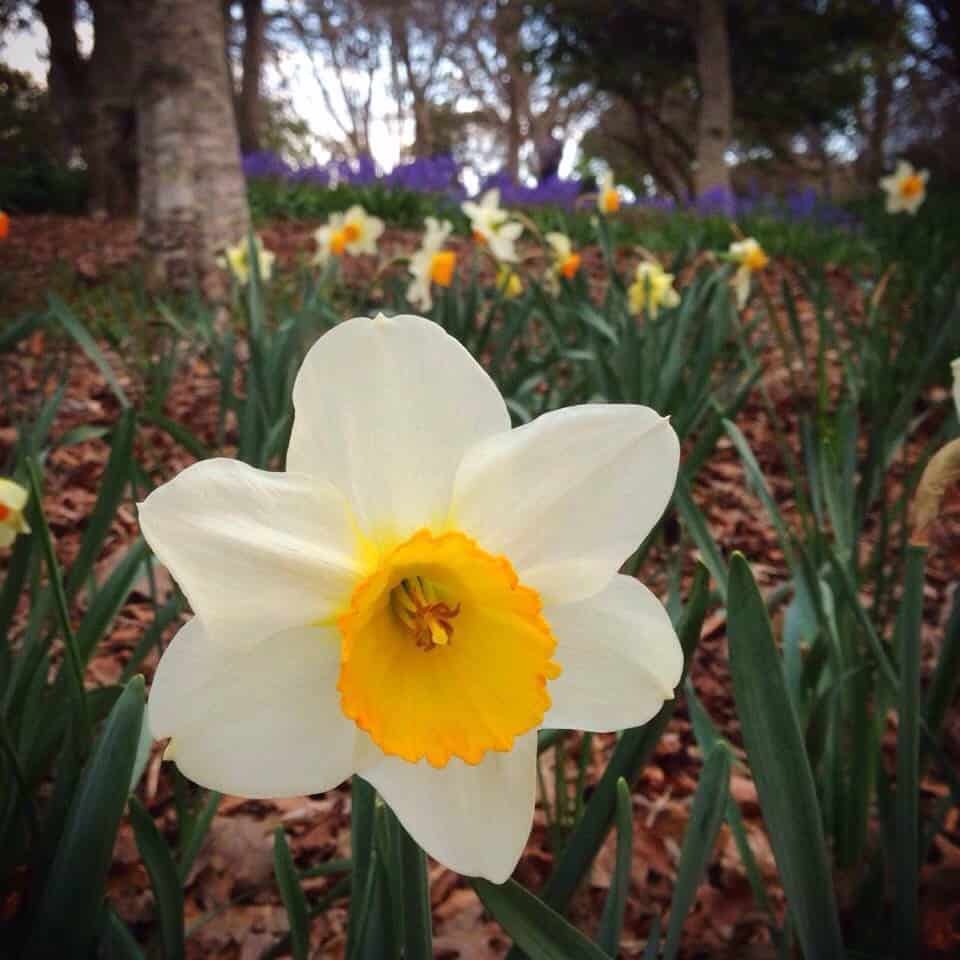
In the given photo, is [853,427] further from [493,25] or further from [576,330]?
[493,25]

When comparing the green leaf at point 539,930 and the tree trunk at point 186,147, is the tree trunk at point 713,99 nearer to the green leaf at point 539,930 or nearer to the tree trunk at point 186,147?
the tree trunk at point 186,147

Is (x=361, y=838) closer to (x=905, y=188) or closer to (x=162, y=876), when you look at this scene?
(x=162, y=876)


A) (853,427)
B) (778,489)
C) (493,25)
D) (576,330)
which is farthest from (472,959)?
(493,25)

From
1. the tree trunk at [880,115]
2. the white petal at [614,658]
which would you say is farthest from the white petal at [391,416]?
the tree trunk at [880,115]

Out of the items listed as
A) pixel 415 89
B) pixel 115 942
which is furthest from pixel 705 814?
pixel 415 89

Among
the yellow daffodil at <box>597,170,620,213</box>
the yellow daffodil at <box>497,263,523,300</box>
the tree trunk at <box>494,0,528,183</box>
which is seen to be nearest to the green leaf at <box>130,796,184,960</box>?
the yellow daffodil at <box>497,263,523,300</box>

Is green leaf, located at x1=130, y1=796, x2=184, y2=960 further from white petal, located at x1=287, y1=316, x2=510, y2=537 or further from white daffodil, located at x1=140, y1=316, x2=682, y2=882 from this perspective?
white petal, located at x1=287, y1=316, x2=510, y2=537
